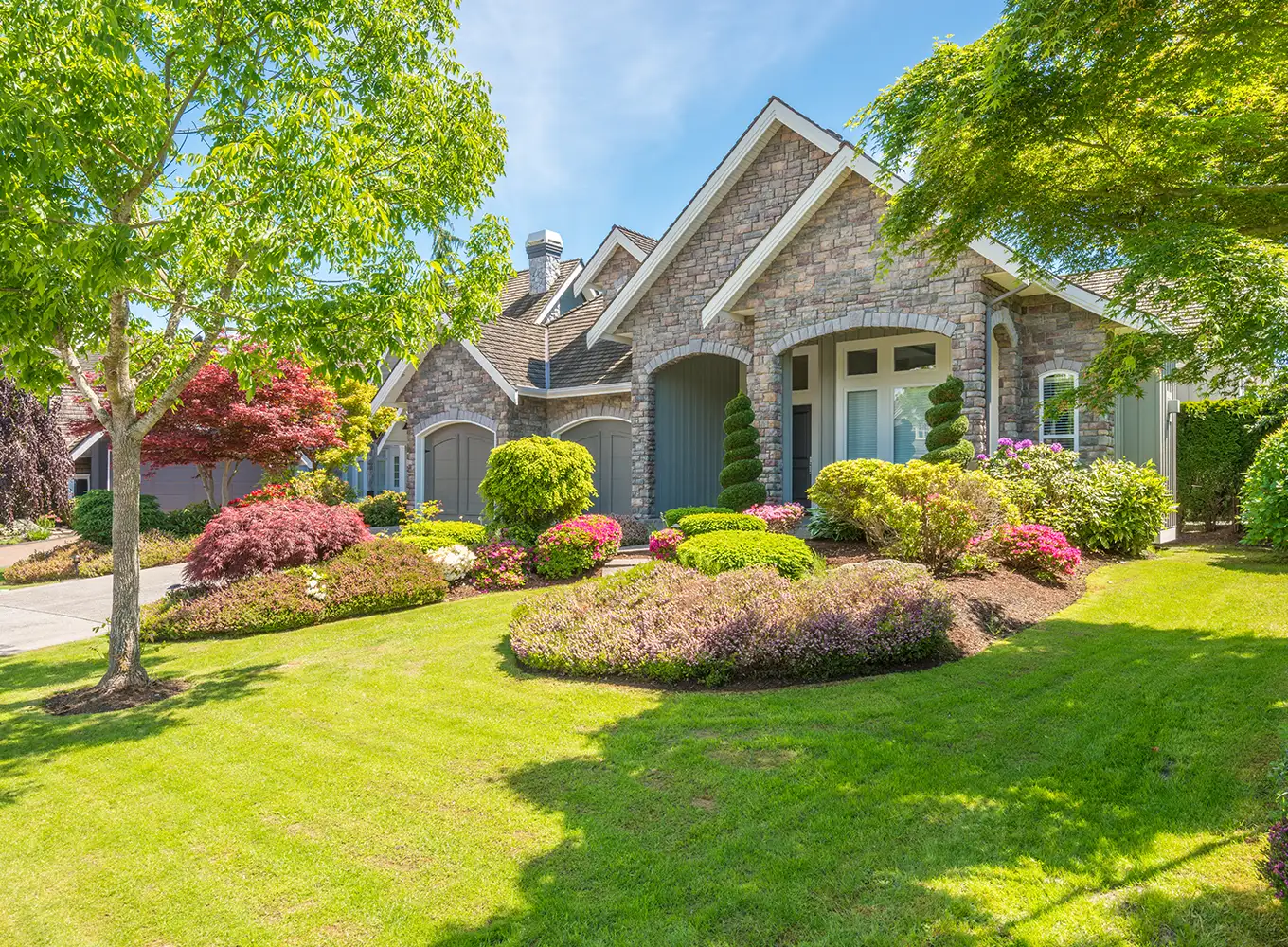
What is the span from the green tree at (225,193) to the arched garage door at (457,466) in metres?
11.5

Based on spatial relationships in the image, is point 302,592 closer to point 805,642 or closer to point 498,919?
point 805,642

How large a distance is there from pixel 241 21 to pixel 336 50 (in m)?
0.88

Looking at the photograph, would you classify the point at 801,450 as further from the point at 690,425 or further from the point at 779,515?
the point at 779,515

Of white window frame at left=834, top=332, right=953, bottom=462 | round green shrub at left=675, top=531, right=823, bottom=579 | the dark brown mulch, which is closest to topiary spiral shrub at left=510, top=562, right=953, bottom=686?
round green shrub at left=675, top=531, right=823, bottom=579

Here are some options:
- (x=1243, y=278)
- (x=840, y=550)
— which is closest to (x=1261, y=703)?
(x=1243, y=278)

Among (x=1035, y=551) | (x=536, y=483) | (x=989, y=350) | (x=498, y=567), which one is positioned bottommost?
(x=498, y=567)

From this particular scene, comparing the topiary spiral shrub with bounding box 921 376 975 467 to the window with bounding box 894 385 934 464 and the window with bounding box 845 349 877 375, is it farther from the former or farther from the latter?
the window with bounding box 845 349 877 375

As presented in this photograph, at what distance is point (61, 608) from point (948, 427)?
13715 millimetres

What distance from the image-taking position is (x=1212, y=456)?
13.5 meters

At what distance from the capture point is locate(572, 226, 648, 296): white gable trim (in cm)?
2088

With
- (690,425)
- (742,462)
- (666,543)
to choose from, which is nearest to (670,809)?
(666,543)

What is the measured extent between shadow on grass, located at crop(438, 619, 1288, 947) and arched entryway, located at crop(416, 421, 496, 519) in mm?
14278

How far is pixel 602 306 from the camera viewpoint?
21969mm

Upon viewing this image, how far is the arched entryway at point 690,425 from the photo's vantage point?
1653cm
